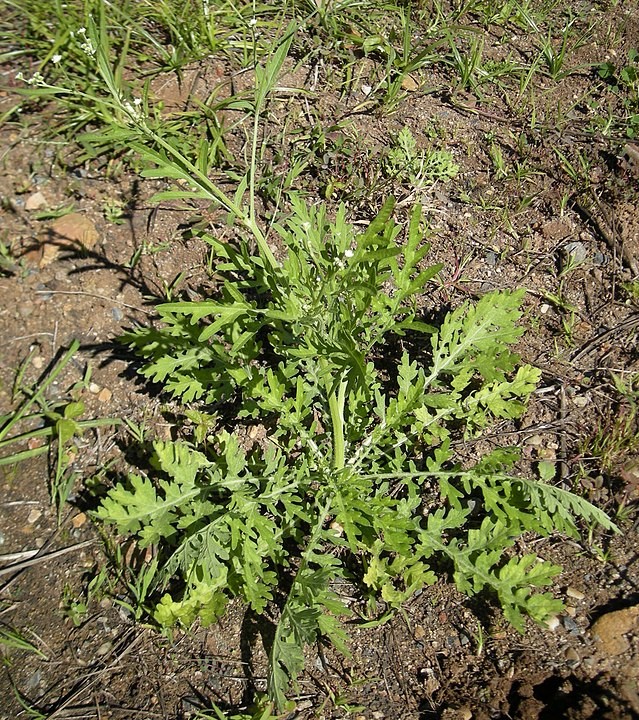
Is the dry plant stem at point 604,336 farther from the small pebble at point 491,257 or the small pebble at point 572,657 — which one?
the small pebble at point 572,657

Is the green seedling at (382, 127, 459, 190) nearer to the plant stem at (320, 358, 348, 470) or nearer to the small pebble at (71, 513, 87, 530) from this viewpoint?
the plant stem at (320, 358, 348, 470)

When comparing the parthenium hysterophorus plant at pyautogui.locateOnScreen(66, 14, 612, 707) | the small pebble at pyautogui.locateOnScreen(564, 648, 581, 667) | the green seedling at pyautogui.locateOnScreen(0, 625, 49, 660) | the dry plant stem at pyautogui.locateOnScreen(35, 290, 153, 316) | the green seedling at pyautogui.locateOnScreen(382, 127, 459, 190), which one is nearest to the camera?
the parthenium hysterophorus plant at pyautogui.locateOnScreen(66, 14, 612, 707)

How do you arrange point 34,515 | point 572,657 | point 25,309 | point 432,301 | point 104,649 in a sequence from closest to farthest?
point 572,657 < point 104,649 < point 34,515 < point 25,309 < point 432,301

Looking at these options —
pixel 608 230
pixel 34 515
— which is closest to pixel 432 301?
pixel 608 230

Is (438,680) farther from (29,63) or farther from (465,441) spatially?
(29,63)

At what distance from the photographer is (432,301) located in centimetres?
341

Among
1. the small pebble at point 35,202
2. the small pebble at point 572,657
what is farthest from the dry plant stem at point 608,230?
the small pebble at point 35,202

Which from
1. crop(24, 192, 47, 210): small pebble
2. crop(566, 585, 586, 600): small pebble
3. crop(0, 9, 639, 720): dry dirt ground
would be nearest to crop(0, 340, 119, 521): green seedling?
crop(0, 9, 639, 720): dry dirt ground

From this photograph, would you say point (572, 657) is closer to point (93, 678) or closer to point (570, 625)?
point (570, 625)

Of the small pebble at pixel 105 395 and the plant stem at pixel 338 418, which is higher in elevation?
the plant stem at pixel 338 418

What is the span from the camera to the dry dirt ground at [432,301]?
2.44 m

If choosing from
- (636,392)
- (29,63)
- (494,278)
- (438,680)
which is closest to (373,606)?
(438,680)

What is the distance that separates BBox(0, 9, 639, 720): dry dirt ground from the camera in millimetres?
2443

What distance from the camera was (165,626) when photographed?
8.27 ft
